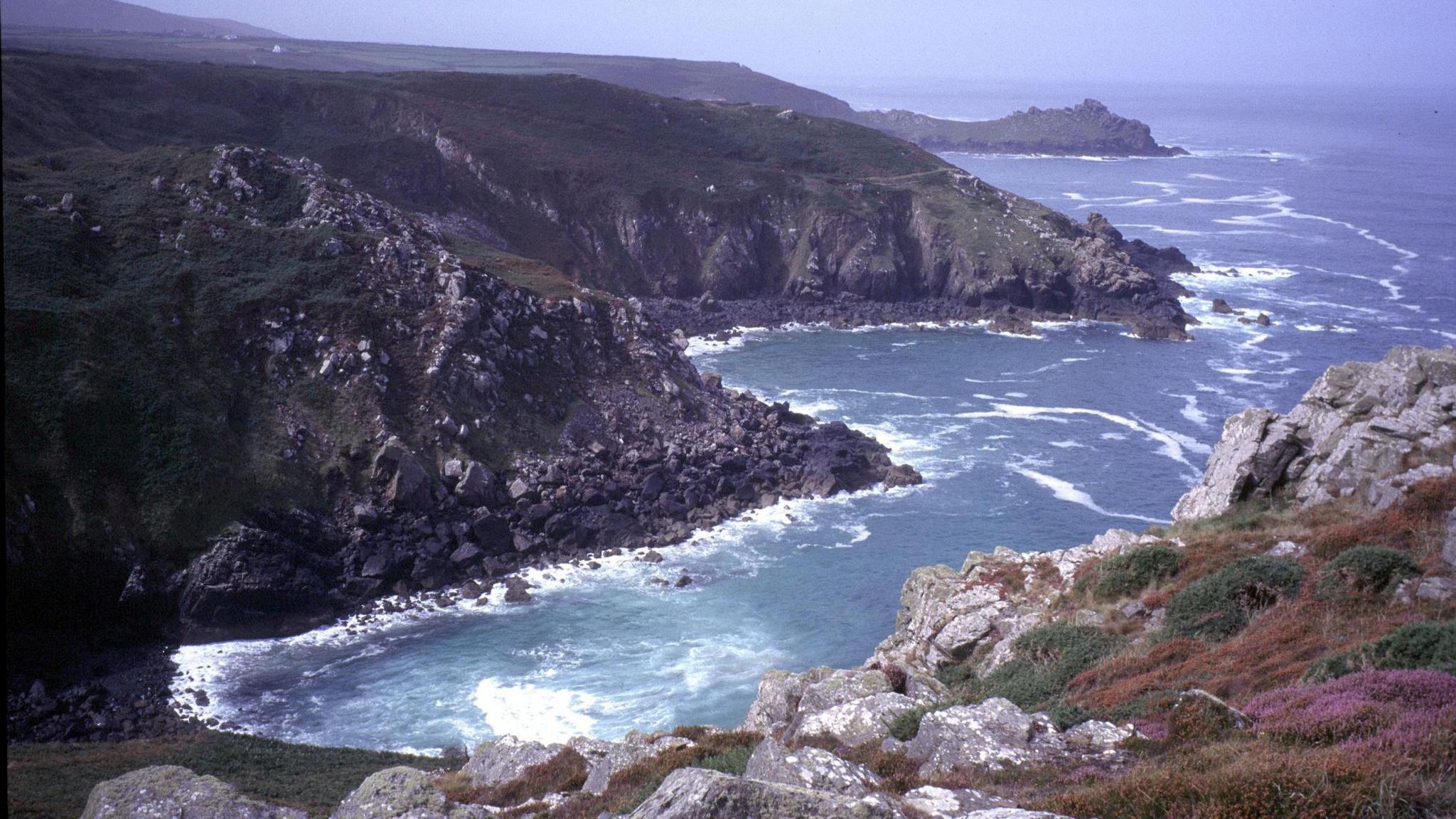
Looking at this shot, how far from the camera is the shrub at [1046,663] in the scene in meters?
17.4

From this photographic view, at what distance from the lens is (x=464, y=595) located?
42000 mm

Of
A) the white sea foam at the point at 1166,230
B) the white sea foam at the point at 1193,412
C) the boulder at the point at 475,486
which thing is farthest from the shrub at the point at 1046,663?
the white sea foam at the point at 1166,230

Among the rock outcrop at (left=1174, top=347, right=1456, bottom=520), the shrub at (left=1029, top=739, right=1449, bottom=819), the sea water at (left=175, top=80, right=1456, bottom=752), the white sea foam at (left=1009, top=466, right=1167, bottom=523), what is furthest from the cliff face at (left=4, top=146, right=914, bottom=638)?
the shrub at (left=1029, top=739, right=1449, bottom=819)

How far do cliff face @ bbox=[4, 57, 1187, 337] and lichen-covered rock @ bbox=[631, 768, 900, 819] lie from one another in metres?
81.6

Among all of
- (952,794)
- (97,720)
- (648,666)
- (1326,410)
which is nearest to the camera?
(952,794)

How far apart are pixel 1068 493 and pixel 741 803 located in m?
47.7

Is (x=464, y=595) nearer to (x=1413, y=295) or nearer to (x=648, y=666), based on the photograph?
(x=648, y=666)

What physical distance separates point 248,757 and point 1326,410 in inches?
1256

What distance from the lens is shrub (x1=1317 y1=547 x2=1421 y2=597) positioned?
53.4 ft

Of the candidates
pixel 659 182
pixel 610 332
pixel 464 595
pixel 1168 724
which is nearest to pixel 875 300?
pixel 659 182

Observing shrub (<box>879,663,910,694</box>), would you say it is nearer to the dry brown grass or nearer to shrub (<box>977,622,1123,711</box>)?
shrub (<box>977,622,1123,711</box>)

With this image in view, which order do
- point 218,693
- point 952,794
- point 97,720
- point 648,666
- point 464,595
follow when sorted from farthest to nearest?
1. point 464,595
2. point 648,666
3. point 218,693
4. point 97,720
5. point 952,794

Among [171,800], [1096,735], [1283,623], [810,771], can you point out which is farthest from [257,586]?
[1283,623]

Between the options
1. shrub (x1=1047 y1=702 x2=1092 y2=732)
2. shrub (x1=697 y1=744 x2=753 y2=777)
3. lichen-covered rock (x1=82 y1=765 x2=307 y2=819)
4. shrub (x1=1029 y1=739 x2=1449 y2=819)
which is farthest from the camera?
lichen-covered rock (x1=82 y1=765 x2=307 y2=819)
